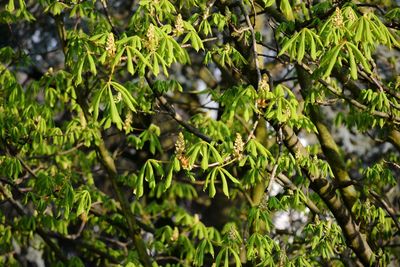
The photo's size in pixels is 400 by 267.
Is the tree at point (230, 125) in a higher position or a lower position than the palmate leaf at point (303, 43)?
lower

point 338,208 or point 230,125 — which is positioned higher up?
point 338,208

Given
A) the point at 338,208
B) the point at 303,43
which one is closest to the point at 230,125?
the point at 338,208

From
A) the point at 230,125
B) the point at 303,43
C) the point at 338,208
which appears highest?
the point at 303,43

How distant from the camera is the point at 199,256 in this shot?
14.2ft

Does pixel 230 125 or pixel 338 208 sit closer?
pixel 338 208

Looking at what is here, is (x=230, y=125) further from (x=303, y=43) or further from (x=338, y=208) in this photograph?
(x=303, y=43)

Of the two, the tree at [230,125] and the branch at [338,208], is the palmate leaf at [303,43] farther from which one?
the branch at [338,208]

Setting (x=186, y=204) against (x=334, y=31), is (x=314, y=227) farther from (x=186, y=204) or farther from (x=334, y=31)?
Answer: (x=186, y=204)

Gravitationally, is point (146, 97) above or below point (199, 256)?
above

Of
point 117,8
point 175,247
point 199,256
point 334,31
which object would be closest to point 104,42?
point 334,31

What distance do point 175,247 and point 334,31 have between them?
360 centimetres

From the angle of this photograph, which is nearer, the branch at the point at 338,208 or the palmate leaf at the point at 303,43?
the palmate leaf at the point at 303,43

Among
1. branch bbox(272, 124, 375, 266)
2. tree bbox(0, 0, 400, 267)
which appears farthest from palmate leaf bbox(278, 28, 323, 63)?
branch bbox(272, 124, 375, 266)

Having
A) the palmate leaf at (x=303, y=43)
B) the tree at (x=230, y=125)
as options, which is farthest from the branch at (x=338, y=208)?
the palmate leaf at (x=303, y=43)
